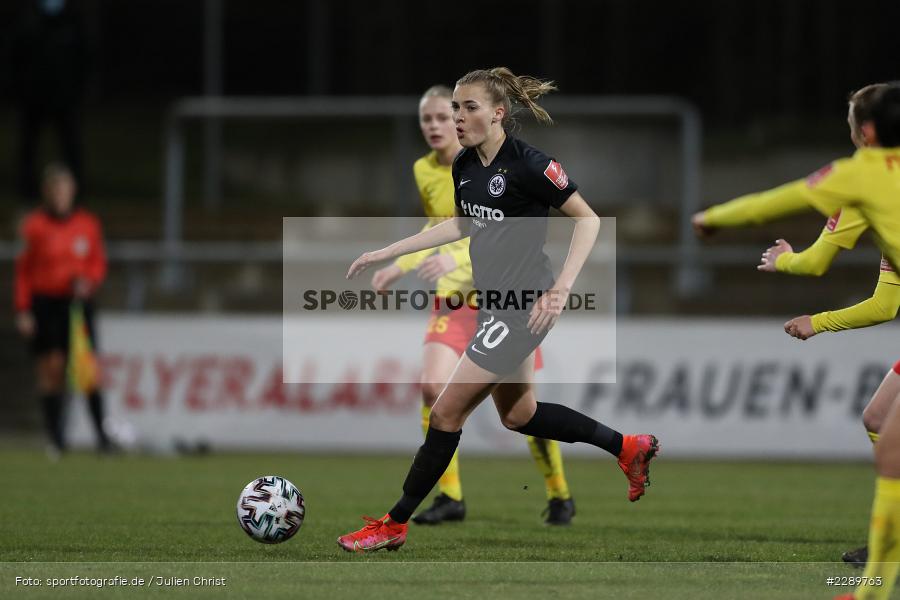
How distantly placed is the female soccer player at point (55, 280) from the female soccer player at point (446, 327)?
6.23 m

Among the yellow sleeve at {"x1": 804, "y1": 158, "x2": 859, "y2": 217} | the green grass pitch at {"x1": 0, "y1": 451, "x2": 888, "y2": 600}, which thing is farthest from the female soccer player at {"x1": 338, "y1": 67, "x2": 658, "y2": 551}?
the yellow sleeve at {"x1": 804, "y1": 158, "x2": 859, "y2": 217}

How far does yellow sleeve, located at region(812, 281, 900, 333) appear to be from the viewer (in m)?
6.60

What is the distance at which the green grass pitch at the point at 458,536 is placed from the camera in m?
5.86

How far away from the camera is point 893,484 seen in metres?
5.05

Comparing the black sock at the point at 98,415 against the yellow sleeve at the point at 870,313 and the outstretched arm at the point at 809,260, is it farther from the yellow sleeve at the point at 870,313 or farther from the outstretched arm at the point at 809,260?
the outstretched arm at the point at 809,260

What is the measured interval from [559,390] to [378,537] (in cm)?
720

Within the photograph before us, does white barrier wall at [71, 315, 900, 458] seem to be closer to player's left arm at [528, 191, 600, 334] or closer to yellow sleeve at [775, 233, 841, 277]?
player's left arm at [528, 191, 600, 334]

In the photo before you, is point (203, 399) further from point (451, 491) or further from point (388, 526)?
point (388, 526)

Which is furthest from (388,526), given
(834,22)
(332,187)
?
(834,22)

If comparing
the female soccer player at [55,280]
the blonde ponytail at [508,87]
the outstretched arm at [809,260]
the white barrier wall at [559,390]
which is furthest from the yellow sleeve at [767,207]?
the female soccer player at [55,280]

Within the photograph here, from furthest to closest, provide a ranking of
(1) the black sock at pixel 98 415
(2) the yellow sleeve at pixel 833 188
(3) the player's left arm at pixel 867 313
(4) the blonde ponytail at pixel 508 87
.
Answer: (1) the black sock at pixel 98 415 < (4) the blonde ponytail at pixel 508 87 < (3) the player's left arm at pixel 867 313 < (2) the yellow sleeve at pixel 833 188

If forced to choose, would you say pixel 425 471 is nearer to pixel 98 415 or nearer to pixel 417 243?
pixel 417 243

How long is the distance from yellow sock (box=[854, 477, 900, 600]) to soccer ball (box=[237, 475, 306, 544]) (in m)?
2.98

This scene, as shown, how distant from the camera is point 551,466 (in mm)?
8375
